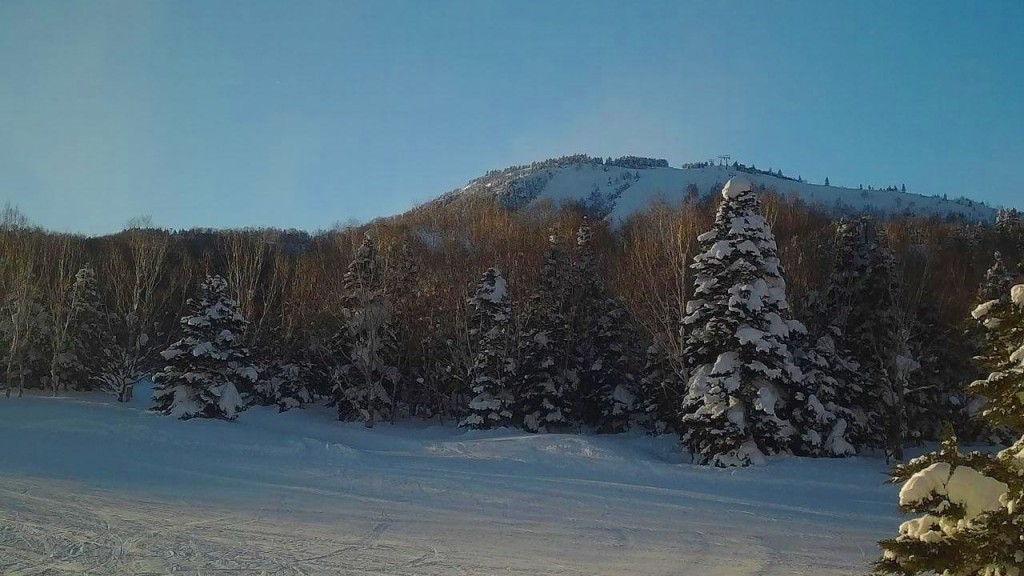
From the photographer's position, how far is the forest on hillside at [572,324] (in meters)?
19.9

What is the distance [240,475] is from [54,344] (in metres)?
25.4

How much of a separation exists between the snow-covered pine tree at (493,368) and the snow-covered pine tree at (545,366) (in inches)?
36.0

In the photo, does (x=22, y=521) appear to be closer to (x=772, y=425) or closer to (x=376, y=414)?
(x=772, y=425)

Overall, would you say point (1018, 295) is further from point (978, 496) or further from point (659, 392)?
point (659, 392)

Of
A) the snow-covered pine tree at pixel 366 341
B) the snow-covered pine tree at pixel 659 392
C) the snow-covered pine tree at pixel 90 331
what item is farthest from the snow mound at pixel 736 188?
the snow-covered pine tree at pixel 90 331

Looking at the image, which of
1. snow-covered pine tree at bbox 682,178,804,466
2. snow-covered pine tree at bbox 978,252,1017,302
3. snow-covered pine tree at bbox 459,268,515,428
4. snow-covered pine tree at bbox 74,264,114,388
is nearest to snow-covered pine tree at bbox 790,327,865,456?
snow-covered pine tree at bbox 682,178,804,466

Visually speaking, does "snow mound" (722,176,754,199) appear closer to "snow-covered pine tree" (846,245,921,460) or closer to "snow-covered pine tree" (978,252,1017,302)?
"snow-covered pine tree" (846,245,921,460)

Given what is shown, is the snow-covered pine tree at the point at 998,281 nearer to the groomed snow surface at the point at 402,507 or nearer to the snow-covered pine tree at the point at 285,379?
the groomed snow surface at the point at 402,507

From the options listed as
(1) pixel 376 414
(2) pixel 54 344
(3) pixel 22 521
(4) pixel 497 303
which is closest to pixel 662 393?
(4) pixel 497 303

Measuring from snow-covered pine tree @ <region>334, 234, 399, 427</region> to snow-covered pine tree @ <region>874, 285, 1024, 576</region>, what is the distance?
91.4ft

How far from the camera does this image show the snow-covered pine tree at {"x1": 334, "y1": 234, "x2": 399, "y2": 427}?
104 feet

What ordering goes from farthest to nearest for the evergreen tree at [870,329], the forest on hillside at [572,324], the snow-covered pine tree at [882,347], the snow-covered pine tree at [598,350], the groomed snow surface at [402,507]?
the snow-covered pine tree at [598,350], the evergreen tree at [870,329], the snow-covered pine tree at [882,347], the forest on hillside at [572,324], the groomed snow surface at [402,507]

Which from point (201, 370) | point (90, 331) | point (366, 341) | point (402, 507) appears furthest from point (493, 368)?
point (90, 331)

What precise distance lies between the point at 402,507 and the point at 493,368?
56.1 ft
